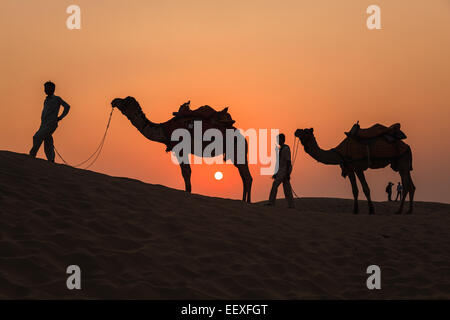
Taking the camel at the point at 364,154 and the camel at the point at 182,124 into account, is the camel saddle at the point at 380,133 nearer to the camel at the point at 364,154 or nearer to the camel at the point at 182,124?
the camel at the point at 364,154

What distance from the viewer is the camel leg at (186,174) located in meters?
14.8

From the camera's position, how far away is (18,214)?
8836 millimetres

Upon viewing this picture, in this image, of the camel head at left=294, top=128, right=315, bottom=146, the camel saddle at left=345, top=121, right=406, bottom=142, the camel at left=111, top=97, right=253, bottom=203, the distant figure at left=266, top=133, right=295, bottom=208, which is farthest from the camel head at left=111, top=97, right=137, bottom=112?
the camel saddle at left=345, top=121, right=406, bottom=142

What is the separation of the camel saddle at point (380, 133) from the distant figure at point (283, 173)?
7.64ft

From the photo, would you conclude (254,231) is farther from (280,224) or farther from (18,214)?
(18,214)

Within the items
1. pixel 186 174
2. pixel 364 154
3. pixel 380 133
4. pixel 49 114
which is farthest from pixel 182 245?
pixel 380 133

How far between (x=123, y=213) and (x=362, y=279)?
378 centimetres

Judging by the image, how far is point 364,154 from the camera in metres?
16.6

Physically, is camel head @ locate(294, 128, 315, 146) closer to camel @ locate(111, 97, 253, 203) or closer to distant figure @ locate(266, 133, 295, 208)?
distant figure @ locate(266, 133, 295, 208)

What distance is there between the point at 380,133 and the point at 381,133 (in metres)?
0.03

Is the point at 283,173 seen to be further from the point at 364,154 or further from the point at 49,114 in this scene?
the point at 49,114

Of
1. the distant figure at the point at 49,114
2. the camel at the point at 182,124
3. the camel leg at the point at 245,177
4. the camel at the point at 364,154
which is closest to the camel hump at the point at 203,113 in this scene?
the camel at the point at 182,124

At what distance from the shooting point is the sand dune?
7344 millimetres

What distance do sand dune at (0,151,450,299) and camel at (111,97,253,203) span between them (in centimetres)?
302
